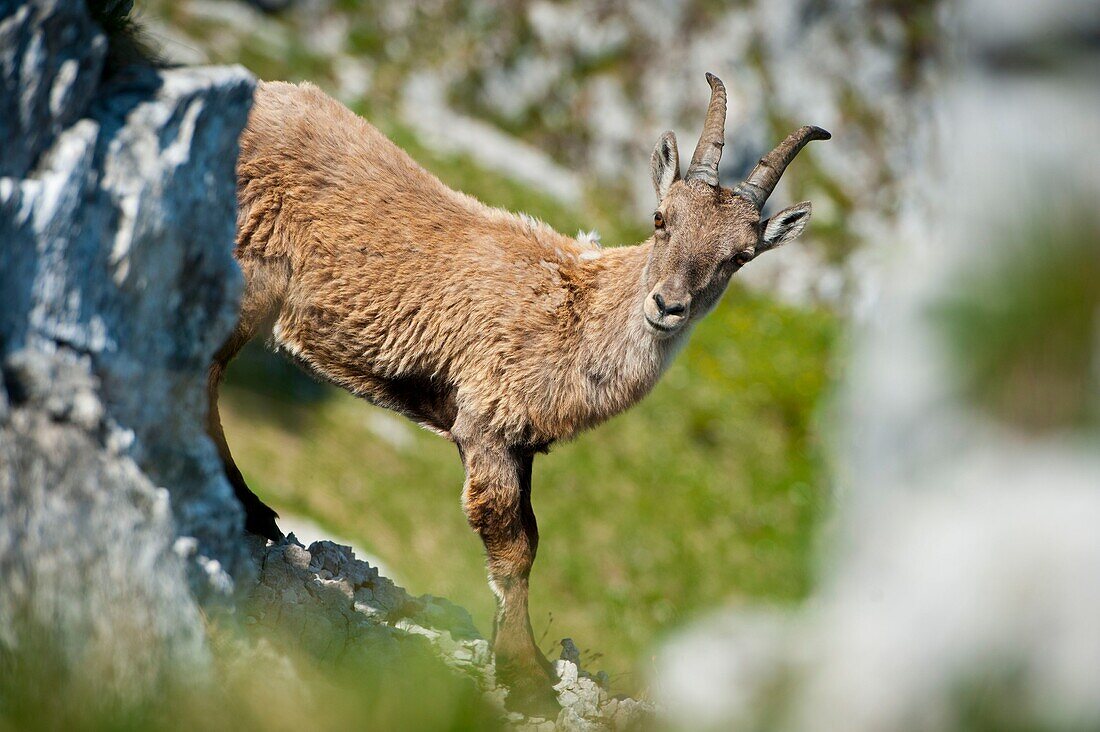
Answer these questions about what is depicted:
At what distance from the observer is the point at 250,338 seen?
8531 millimetres

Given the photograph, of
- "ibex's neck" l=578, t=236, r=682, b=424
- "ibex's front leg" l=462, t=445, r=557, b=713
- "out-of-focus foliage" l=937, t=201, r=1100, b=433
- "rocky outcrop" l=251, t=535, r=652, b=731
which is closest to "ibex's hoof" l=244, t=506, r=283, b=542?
"rocky outcrop" l=251, t=535, r=652, b=731

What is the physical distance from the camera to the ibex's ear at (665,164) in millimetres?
9613

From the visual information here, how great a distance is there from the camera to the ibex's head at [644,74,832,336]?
867 cm

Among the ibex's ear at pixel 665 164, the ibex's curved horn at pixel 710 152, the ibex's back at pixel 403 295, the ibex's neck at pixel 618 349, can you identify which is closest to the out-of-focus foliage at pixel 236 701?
the ibex's back at pixel 403 295

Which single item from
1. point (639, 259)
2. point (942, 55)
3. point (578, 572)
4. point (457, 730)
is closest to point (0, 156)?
point (457, 730)

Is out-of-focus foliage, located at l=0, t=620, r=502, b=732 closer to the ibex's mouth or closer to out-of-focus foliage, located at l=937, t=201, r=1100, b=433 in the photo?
out-of-focus foliage, located at l=937, t=201, r=1100, b=433

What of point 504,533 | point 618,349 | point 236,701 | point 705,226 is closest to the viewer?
point 236,701

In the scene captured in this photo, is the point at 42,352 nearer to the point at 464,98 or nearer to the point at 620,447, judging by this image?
the point at 620,447

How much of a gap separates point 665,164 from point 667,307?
185 cm

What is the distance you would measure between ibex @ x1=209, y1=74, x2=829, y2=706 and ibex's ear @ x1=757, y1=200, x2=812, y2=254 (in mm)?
490

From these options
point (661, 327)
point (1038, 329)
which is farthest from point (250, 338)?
point (1038, 329)

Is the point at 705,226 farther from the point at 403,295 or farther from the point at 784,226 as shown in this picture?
the point at 403,295

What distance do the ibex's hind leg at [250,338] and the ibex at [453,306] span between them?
0.01 meters

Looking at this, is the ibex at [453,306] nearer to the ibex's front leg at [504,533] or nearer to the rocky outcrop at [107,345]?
the ibex's front leg at [504,533]
